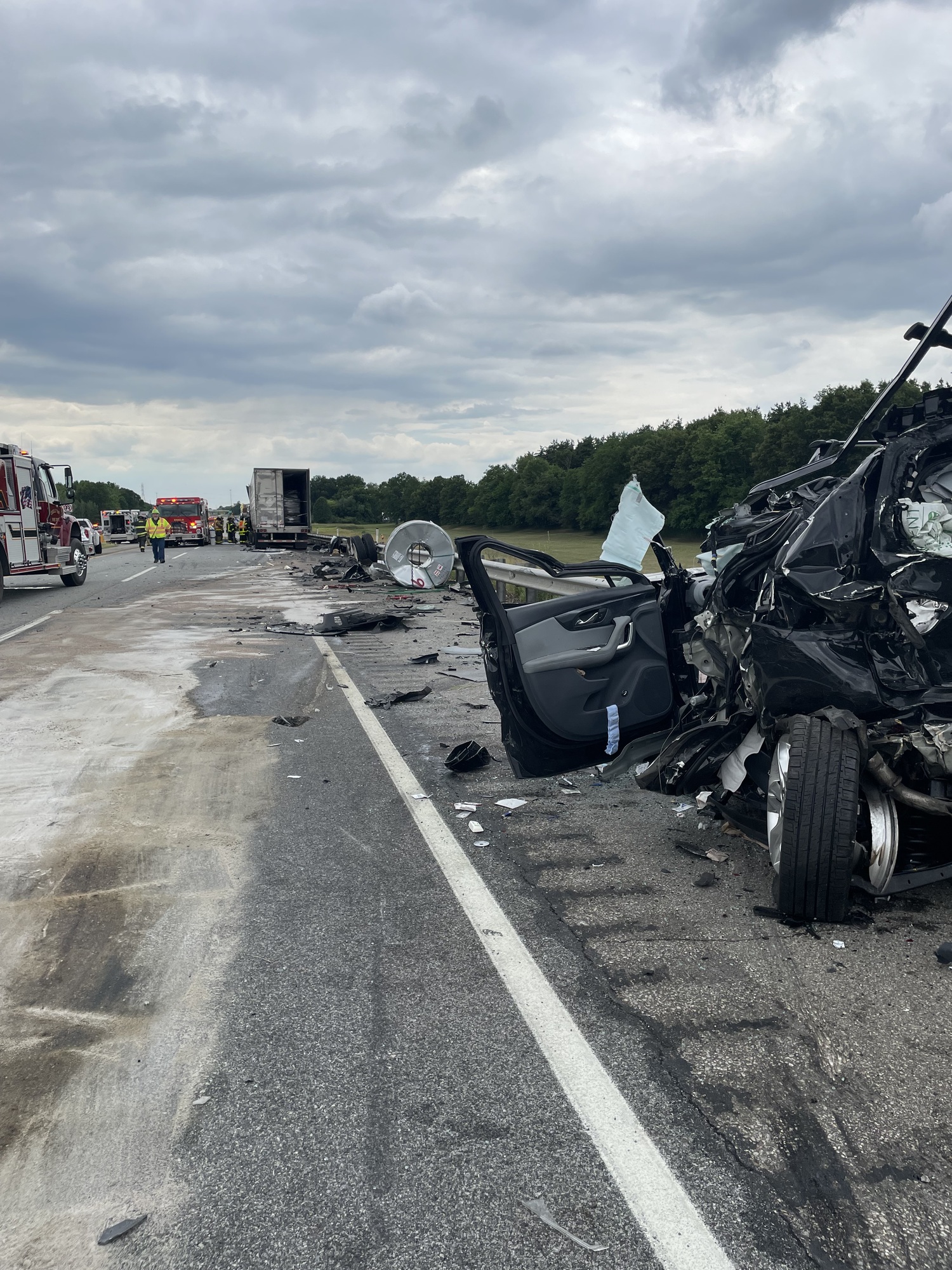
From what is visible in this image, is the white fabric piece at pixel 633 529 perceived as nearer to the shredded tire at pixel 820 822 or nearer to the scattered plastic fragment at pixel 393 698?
the shredded tire at pixel 820 822

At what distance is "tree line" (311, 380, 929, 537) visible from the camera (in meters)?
47.8

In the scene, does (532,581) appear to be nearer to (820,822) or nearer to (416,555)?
(416,555)

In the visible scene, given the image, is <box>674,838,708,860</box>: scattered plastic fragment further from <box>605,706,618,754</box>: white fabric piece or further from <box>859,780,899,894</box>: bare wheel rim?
<box>859,780,899,894</box>: bare wheel rim

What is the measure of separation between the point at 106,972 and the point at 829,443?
4748 millimetres

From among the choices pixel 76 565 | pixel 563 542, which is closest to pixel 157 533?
pixel 76 565

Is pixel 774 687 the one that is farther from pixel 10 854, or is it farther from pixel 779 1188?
pixel 10 854

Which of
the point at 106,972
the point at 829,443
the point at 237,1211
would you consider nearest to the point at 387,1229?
the point at 237,1211

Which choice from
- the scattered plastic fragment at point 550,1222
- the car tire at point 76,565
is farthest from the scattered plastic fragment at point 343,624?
the scattered plastic fragment at point 550,1222

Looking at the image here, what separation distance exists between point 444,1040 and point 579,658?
2442 mm

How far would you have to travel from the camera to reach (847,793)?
3617 mm

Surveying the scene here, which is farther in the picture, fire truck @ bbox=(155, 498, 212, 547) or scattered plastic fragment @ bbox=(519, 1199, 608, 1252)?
fire truck @ bbox=(155, 498, 212, 547)

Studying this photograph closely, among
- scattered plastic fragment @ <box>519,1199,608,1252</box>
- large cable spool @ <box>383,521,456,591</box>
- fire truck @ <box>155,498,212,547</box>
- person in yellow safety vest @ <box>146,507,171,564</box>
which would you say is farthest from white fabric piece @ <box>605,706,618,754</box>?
fire truck @ <box>155,498,212,547</box>

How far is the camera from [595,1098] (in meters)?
2.67

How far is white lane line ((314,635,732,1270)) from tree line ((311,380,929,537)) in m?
25.8
